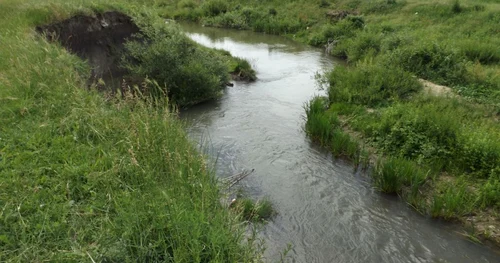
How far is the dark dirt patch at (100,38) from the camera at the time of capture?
1265 cm

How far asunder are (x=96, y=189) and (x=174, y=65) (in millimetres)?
9542

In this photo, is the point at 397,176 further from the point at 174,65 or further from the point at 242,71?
the point at 242,71

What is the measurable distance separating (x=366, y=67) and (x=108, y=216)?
1173 cm

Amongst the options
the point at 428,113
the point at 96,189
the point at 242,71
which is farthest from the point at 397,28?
the point at 96,189

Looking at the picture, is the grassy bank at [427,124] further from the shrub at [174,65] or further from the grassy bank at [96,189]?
the grassy bank at [96,189]

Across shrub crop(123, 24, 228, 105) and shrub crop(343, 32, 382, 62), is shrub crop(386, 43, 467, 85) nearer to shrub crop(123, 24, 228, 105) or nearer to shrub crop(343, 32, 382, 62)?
shrub crop(343, 32, 382, 62)

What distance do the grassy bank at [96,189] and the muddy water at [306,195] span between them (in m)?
2.17

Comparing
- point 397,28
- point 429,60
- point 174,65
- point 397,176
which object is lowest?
point 397,176

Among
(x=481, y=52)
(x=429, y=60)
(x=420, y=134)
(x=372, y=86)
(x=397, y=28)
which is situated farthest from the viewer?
(x=397, y=28)

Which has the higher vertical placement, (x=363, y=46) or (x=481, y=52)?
(x=481, y=52)

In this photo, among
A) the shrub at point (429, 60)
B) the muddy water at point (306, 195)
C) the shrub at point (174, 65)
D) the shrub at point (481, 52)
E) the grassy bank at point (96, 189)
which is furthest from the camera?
the shrub at point (481, 52)

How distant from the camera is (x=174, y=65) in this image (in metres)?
13.6

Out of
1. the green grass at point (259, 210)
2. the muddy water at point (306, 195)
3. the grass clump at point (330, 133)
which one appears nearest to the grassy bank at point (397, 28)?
the grass clump at point (330, 133)

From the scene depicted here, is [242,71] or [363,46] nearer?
[242,71]
